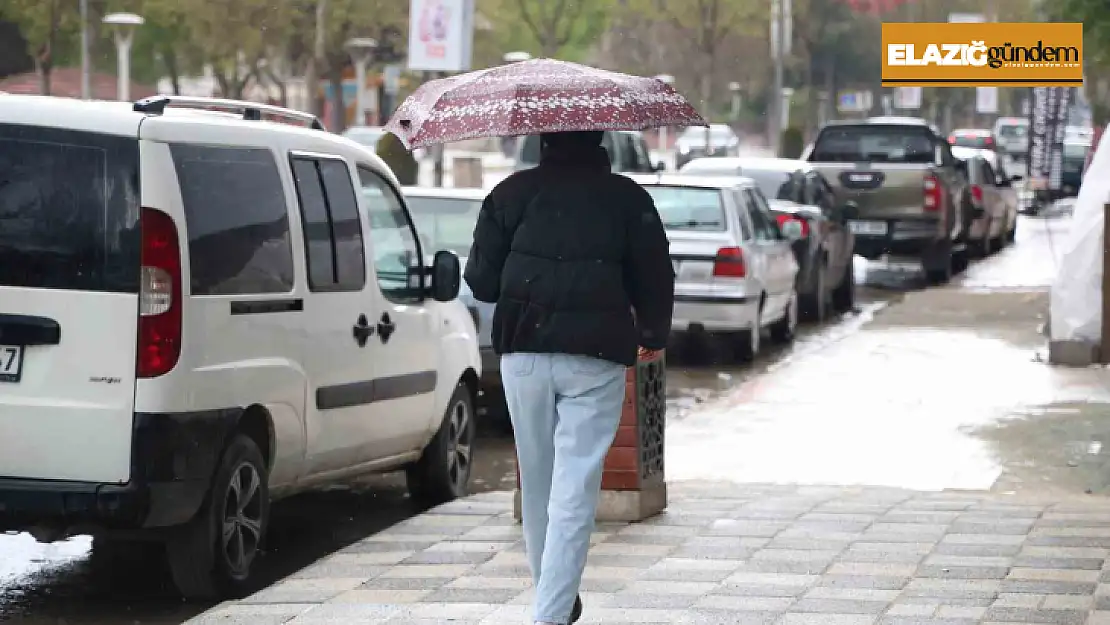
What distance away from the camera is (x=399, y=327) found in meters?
8.98

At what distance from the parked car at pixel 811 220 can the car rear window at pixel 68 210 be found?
12830 mm

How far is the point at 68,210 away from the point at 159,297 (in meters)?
0.43

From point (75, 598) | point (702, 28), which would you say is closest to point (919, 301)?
point (75, 598)

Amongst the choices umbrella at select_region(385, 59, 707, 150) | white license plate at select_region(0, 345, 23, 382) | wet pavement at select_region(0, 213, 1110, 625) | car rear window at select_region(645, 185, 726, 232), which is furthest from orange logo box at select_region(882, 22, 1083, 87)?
white license plate at select_region(0, 345, 23, 382)

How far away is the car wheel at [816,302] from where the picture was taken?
2062 centimetres

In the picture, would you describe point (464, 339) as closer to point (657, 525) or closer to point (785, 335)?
point (657, 525)

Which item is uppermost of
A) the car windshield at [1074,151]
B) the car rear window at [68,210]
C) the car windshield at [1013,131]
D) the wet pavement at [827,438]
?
the car windshield at [1013,131]

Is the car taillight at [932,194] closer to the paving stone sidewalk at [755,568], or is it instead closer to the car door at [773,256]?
the car door at [773,256]

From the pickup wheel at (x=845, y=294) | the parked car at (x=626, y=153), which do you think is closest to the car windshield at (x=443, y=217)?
the pickup wheel at (x=845, y=294)

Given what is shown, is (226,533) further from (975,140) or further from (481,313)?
(975,140)

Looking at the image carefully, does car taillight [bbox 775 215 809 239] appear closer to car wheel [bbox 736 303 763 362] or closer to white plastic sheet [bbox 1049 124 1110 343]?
car wheel [bbox 736 303 763 362]

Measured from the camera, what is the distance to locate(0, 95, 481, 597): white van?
6.94 metres

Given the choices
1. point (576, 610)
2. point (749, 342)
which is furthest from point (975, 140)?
point (576, 610)

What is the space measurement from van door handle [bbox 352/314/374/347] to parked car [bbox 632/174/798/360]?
7.60 m
